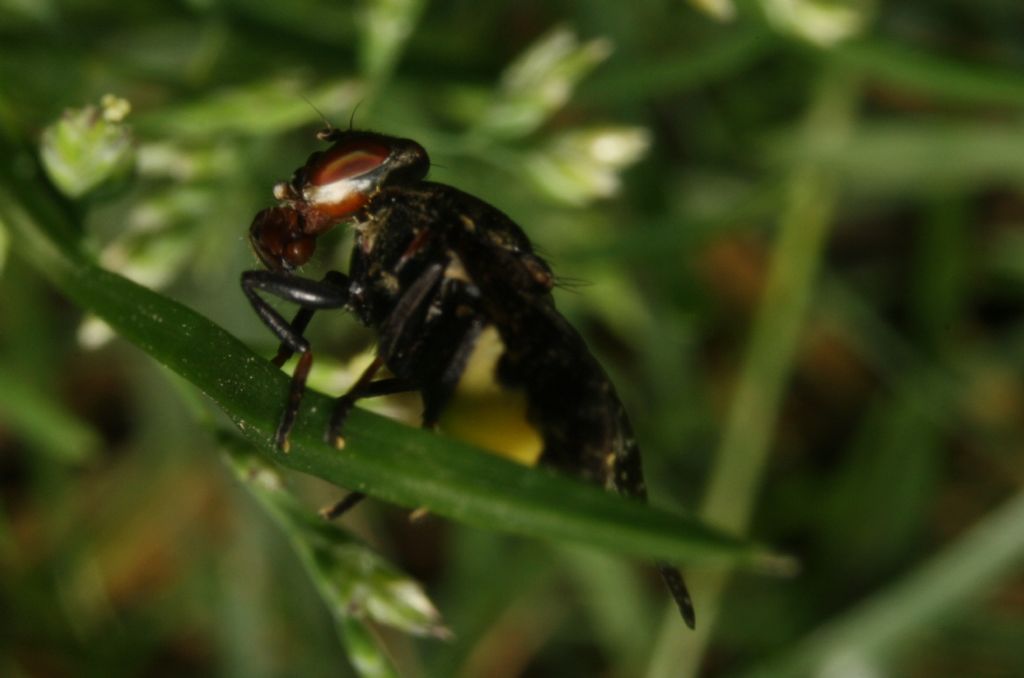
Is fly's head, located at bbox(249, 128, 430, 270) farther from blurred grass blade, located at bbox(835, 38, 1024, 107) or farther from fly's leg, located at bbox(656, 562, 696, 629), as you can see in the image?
blurred grass blade, located at bbox(835, 38, 1024, 107)

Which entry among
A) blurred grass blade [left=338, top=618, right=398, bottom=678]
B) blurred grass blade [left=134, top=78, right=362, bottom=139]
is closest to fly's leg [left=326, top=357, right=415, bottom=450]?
blurred grass blade [left=338, top=618, right=398, bottom=678]

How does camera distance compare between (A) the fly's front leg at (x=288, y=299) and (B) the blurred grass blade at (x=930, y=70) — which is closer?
(A) the fly's front leg at (x=288, y=299)

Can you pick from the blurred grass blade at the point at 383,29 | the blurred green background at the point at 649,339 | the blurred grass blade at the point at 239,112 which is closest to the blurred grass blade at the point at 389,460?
the blurred grass blade at the point at 239,112

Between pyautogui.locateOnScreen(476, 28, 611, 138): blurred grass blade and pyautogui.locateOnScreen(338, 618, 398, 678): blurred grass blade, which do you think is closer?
pyautogui.locateOnScreen(338, 618, 398, 678): blurred grass blade

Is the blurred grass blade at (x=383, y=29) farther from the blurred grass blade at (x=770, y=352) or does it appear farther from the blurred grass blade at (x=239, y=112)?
the blurred grass blade at (x=770, y=352)

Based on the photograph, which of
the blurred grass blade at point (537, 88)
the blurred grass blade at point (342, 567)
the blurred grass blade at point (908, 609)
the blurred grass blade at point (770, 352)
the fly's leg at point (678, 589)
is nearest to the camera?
the fly's leg at point (678, 589)

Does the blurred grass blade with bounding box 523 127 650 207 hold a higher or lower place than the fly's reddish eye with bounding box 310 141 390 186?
lower

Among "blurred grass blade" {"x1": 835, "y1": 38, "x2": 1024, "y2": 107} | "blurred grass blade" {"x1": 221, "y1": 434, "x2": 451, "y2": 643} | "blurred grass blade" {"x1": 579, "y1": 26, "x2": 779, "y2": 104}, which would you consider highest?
"blurred grass blade" {"x1": 835, "y1": 38, "x2": 1024, "y2": 107}

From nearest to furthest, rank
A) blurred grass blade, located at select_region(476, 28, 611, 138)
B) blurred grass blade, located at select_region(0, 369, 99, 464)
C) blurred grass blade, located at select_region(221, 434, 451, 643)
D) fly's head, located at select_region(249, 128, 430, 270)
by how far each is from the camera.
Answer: blurred grass blade, located at select_region(221, 434, 451, 643) < fly's head, located at select_region(249, 128, 430, 270) < blurred grass blade, located at select_region(476, 28, 611, 138) < blurred grass blade, located at select_region(0, 369, 99, 464)
